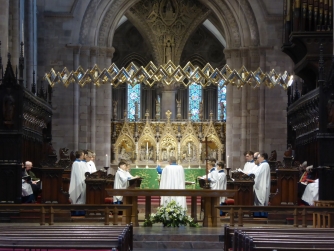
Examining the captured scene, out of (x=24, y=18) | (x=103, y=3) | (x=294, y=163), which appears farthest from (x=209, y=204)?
(x=103, y=3)

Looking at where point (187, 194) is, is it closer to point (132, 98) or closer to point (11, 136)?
point (11, 136)

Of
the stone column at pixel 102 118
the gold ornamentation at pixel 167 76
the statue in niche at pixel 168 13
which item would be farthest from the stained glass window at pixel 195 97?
the gold ornamentation at pixel 167 76

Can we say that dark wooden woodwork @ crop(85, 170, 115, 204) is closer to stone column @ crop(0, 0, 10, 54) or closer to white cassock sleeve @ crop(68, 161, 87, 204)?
white cassock sleeve @ crop(68, 161, 87, 204)

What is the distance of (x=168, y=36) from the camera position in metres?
40.5

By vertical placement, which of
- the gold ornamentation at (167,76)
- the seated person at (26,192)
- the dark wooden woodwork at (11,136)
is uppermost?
the gold ornamentation at (167,76)

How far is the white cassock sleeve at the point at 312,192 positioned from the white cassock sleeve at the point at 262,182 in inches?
36.8

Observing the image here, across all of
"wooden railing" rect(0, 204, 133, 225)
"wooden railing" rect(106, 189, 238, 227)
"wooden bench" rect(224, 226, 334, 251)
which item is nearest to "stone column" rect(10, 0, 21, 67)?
"wooden railing" rect(106, 189, 238, 227)

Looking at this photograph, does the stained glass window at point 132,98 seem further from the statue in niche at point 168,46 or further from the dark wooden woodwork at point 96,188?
the dark wooden woodwork at point 96,188

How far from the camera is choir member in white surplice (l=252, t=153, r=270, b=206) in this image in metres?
21.7

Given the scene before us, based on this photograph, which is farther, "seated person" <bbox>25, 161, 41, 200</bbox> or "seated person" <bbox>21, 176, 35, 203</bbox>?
"seated person" <bbox>25, 161, 41, 200</bbox>

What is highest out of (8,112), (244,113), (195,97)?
(195,97)

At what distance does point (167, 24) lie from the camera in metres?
40.6

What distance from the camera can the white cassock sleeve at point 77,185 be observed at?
22141 millimetres

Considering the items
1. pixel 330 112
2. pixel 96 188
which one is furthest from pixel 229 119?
pixel 330 112
